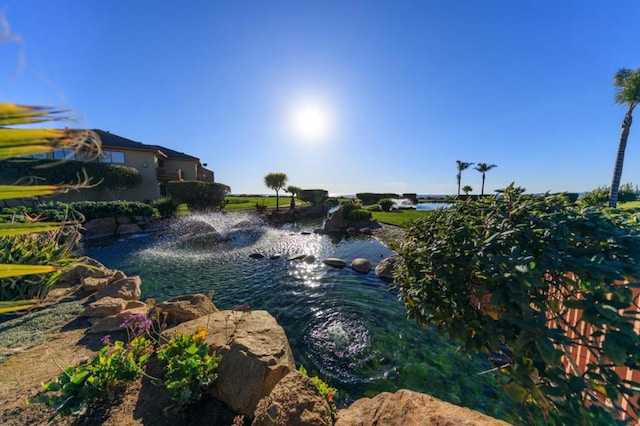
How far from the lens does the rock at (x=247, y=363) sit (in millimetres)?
2814

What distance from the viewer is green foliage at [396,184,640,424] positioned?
52.3 inches

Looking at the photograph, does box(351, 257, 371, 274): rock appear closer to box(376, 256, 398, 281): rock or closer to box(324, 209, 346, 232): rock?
box(376, 256, 398, 281): rock

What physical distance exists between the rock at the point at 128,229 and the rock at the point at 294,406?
18.3 meters

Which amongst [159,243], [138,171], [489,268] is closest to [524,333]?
[489,268]

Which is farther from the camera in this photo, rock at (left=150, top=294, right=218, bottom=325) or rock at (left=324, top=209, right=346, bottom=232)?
rock at (left=324, top=209, right=346, bottom=232)

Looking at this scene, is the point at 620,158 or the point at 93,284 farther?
the point at 620,158

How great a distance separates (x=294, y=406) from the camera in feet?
7.51

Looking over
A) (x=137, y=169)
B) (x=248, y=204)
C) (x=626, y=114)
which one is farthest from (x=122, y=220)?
(x=626, y=114)

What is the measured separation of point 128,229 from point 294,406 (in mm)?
18776

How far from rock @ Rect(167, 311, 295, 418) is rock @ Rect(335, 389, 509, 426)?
905 mm

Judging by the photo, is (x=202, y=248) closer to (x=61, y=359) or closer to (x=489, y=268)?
(x=61, y=359)

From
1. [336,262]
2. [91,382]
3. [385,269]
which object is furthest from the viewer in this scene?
[336,262]

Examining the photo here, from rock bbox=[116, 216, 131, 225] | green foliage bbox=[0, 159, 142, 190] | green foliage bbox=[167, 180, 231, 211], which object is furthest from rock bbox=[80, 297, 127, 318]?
green foliage bbox=[167, 180, 231, 211]

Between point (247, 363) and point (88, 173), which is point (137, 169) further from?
point (247, 363)
